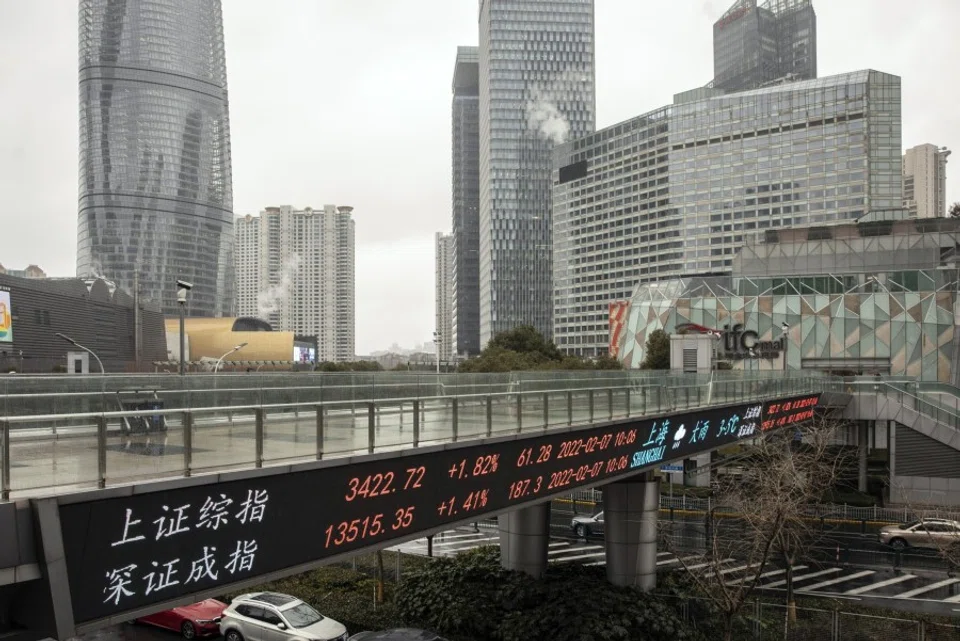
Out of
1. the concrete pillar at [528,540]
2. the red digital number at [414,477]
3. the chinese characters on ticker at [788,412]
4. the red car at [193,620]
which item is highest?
the red digital number at [414,477]

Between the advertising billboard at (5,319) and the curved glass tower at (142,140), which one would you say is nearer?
the advertising billboard at (5,319)

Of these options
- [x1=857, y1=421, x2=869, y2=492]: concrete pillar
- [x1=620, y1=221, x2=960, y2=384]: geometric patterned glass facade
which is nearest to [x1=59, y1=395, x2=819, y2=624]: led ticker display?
[x1=857, y1=421, x2=869, y2=492]: concrete pillar

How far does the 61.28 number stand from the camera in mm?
10641

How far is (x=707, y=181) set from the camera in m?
150

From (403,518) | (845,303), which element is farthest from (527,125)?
(403,518)

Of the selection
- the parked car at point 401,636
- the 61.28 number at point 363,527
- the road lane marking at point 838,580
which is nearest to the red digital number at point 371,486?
the 61.28 number at point 363,527

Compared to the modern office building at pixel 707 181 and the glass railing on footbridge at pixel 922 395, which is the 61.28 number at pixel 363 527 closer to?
the glass railing on footbridge at pixel 922 395

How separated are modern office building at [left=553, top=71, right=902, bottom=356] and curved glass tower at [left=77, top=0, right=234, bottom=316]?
90953 millimetres

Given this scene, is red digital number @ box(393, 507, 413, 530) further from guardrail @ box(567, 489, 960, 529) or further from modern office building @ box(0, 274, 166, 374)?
modern office building @ box(0, 274, 166, 374)

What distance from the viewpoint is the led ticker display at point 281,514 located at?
25.7ft

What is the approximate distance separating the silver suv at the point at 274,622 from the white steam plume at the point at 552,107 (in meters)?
173

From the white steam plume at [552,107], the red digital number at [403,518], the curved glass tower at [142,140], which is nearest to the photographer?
the red digital number at [403,518]

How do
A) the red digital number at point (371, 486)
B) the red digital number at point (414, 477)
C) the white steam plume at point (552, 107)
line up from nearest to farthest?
the red digital number at point (371, 486) < the red digital number at point (414, 477) < the white steam plume at point (552, 107)

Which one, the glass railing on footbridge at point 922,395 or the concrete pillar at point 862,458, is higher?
the glass railing on footbridge at point 922,395
